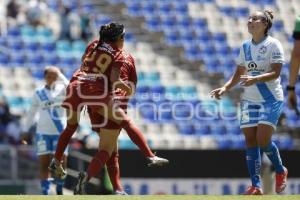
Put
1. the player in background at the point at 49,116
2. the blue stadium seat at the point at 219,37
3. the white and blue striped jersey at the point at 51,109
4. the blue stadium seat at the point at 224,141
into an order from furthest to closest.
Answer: the blue stadium seat at the point at 219,37 → the blue stadium seat at the point at 224,141 → the white and blue striped jersey at the point at 51,109 → the player in background at the point at 49,116

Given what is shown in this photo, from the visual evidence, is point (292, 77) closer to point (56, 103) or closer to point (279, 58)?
point (279, 58)

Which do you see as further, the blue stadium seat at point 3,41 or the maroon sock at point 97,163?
the blue stadium seat at point 3,41

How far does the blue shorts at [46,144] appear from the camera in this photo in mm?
13266

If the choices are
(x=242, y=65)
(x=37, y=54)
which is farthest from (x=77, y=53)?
(x=242, y=65)

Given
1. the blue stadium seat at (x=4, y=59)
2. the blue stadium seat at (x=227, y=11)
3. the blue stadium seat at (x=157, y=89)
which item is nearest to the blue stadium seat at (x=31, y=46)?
the blue stadium seat at (x=4, y=59)

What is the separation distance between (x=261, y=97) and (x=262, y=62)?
1.35 feet

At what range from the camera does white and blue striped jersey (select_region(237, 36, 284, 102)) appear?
10.2 m

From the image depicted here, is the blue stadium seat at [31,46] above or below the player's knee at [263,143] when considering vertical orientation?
above

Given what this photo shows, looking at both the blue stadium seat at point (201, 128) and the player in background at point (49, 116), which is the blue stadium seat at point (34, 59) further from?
the player in background at point (49, 116)

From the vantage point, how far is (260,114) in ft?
33.4

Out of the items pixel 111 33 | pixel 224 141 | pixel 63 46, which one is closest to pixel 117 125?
pixel 111 33

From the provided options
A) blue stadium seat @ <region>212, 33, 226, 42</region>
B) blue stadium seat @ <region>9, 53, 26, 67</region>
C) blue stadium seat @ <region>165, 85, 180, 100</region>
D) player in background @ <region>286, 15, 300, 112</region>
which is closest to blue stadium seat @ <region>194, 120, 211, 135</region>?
blue stadium seat @ <region>165, 85, 180, 100</region>

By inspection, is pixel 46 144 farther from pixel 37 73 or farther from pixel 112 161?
pixel 37 73

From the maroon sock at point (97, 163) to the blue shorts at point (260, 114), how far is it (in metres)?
1.65
